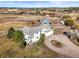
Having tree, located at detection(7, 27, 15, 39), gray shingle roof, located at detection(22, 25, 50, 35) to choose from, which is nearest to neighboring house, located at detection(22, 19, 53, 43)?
gray shingle roof, located at detection(22, 25, 50, 35)

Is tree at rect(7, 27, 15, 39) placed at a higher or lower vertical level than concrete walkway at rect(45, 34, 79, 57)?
higher

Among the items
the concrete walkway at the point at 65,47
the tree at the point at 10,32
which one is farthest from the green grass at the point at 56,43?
the tree at the point at 10,32

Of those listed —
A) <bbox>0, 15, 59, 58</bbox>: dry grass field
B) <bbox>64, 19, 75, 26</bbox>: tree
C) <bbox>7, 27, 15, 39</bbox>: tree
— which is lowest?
<bbox>0, 15, 59, 58</bbox>: dry grass field

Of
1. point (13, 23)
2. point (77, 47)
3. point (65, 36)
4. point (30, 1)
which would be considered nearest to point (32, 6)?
point (30, 1)

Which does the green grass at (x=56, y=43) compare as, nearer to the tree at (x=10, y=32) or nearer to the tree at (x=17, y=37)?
the tree at (x=17, y=37)

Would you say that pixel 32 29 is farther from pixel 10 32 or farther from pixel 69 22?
pixel 69 22

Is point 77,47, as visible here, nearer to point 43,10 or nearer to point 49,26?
point 49,26

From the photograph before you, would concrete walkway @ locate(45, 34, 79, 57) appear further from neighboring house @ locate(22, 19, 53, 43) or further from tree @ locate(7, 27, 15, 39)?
tree @ locate(7, 27, 15, 39)
